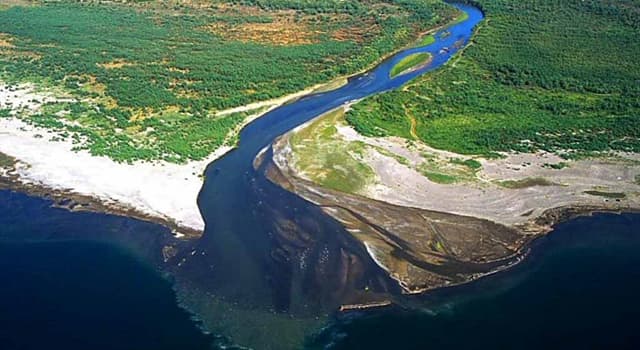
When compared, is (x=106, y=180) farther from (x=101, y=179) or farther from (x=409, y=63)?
(x=409, y=63)

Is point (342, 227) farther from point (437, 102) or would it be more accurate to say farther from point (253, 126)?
point (437, 102)

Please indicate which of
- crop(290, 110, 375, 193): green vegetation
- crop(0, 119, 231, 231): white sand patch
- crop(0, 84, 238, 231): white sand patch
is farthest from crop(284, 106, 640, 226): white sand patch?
crop(0, 84, 238, 231): white sand patch

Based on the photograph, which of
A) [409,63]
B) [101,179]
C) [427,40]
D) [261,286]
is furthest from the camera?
[427,40]

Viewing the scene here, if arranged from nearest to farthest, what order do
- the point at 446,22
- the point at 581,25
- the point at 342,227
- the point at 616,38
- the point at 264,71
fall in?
the point at 342,227 → the point at 264,71 → the point at 616,38 → the point at 581,25 → the point at 446,22

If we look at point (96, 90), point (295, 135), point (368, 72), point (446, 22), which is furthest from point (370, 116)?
point (446, 22)

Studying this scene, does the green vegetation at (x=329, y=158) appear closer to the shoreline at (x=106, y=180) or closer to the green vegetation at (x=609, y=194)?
the shoreline at (x=106, y=180)

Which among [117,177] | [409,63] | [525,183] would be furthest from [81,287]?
[409,63]

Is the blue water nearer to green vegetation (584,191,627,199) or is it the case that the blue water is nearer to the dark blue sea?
the dark blue sea

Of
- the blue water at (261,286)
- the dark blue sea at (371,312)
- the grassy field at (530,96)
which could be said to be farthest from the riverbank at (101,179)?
the grassy field at (530,96)
